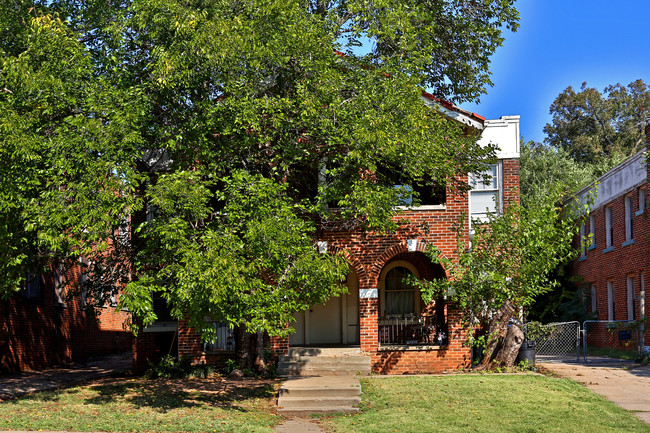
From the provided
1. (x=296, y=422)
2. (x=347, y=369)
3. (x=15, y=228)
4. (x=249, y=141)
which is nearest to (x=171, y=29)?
(x=249, y=141)

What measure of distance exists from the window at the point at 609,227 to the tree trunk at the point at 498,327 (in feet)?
37.2

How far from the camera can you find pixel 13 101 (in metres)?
14.2

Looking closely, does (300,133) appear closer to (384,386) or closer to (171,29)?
(171,29)

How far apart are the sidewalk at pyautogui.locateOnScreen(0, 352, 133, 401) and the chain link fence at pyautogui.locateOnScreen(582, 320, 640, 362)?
1438 cm

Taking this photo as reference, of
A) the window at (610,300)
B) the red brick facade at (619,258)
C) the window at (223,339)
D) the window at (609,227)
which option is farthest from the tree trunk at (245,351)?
the window at (609,227)

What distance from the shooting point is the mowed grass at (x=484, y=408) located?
12586mm

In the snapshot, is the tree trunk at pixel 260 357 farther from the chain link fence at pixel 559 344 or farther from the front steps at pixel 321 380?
the chain link fence at pixel 559 344

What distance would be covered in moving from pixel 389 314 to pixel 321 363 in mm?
3711

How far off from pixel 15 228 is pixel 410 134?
772cm

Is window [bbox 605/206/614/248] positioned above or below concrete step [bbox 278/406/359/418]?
above

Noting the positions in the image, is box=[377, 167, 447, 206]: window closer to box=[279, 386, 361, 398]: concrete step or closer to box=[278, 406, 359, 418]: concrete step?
box=[279, 386, 361, 398]: concrete step

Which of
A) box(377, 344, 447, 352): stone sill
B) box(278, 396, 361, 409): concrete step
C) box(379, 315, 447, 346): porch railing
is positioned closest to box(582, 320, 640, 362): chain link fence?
box(379, 315, 447, 346): porch railing

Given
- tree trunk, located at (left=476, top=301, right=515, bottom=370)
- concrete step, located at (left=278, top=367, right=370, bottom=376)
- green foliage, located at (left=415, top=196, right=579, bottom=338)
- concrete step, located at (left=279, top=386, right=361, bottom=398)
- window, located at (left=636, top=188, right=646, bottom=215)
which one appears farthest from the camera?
window, located at (left=636, top=188, right=646, bottom=215)

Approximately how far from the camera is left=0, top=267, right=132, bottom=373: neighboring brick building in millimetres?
22922
